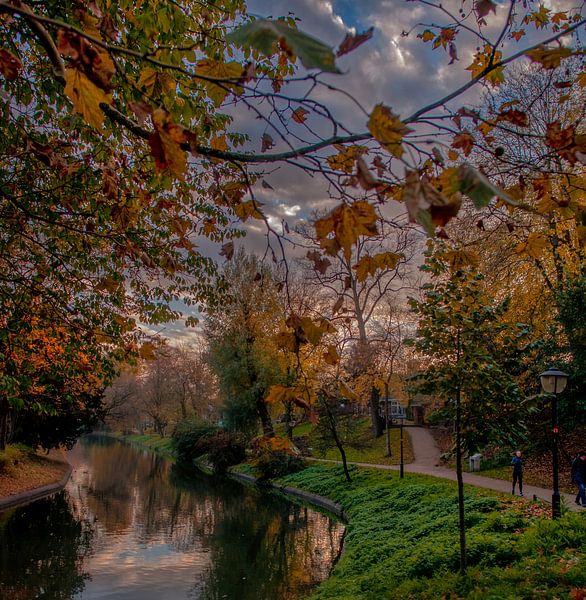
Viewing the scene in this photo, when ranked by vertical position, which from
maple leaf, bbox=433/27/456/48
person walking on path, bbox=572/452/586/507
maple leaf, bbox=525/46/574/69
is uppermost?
maple leaf, bbox=433/27/456/48

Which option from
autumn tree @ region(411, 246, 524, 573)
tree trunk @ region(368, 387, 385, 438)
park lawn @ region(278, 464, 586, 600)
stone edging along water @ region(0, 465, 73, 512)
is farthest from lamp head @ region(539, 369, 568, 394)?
tree trunk @ region(368, 387, 385, 438)

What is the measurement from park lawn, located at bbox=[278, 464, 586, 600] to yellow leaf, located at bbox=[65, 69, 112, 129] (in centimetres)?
697

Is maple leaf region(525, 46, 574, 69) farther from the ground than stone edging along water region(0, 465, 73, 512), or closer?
farther from the ground

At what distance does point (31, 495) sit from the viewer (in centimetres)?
2097

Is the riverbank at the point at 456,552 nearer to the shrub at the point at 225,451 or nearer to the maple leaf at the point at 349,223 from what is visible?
the maple leaf at the point at 349,223

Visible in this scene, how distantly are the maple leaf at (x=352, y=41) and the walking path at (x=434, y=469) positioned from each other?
11765mm

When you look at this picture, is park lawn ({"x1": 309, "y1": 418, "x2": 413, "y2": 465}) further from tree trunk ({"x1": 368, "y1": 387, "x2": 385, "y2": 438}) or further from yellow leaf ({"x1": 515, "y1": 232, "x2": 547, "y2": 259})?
yellow leaf ({"x1": 515, "y1": 232, "x2": 547, "y2": 259})

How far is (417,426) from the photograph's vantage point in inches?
1724

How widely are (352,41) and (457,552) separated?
892cm

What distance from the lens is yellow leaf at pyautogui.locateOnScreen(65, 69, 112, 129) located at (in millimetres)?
1688

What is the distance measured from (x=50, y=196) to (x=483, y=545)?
28.0 ft

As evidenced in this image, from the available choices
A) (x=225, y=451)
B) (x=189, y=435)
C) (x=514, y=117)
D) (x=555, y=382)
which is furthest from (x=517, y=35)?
(x=189, y=435)

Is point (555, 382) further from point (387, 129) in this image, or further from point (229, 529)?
point (229, 529)

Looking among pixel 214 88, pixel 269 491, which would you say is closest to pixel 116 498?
pixel 269 491
